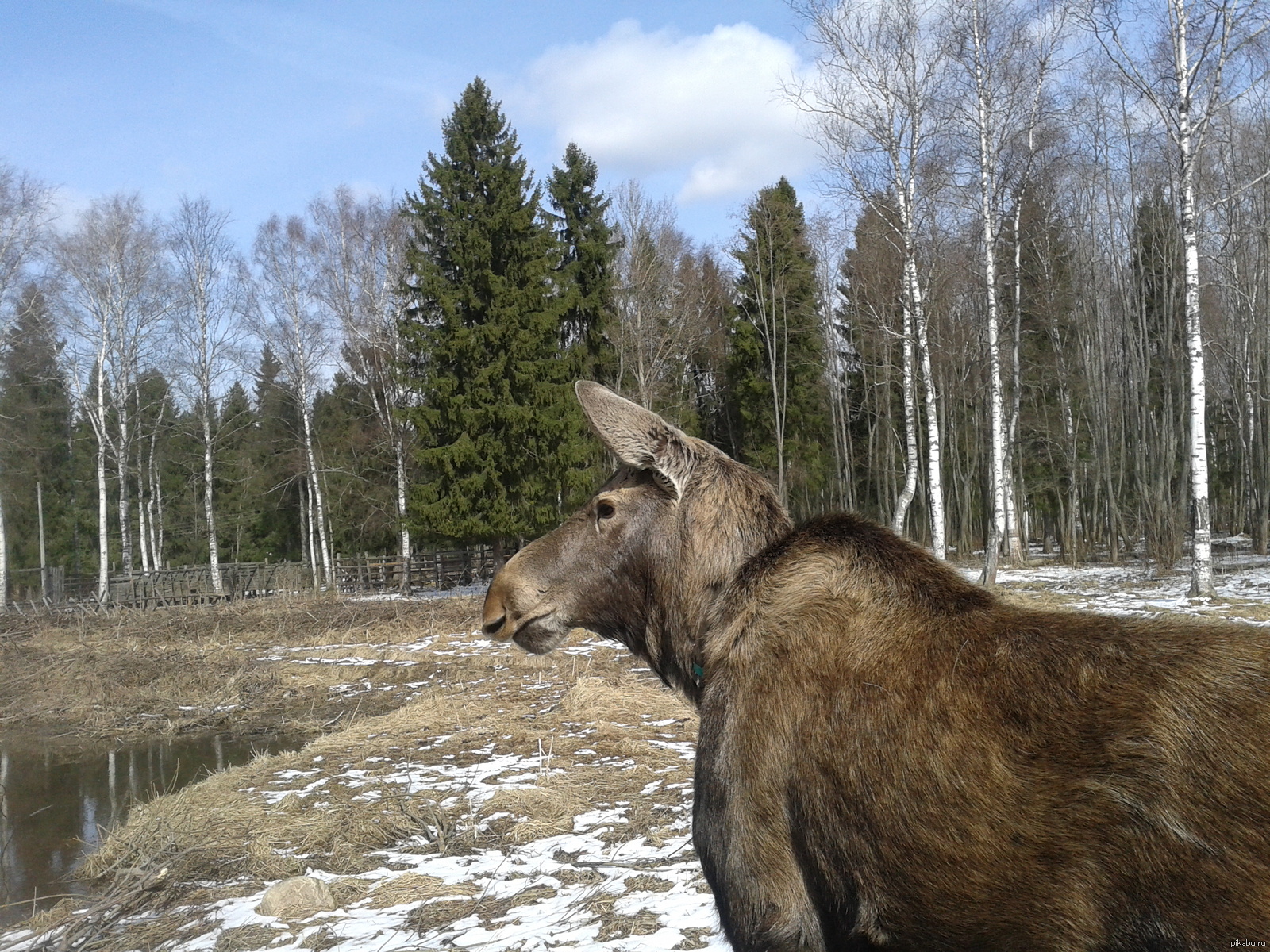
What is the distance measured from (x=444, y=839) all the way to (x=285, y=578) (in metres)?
24.6

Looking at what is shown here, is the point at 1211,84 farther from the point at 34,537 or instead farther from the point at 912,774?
the point at 34,537

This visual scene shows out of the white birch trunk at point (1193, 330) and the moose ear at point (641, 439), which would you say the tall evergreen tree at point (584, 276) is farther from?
the moose ear at point (641, 439)

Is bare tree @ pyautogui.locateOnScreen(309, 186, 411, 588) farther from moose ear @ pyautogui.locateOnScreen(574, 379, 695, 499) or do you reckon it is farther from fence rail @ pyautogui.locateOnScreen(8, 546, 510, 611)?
moose ear @ pyautogui.locateOnScreen(574, 379, 695, 499)

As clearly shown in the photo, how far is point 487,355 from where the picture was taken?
95.9ft

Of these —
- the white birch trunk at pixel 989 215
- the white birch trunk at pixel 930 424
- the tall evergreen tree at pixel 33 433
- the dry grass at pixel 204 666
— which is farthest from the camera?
the tall evergreen tree at pixel 33 433

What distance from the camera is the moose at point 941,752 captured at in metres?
1.59

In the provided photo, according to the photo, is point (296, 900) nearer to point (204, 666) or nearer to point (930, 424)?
point (204, 666)

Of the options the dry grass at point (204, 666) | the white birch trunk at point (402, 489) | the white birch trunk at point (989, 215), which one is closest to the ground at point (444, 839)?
the dry grass at point (204, 666)

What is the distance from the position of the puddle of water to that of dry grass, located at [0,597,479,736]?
809mm

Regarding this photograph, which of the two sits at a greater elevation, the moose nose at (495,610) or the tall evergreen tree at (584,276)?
the tall evergreen tree at (584,276)

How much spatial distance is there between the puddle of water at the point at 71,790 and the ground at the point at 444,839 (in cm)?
52

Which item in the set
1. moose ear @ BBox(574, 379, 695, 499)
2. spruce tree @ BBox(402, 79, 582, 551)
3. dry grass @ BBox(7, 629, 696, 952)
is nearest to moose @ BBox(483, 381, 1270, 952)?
moose ear @ BBox(574, 379, 695, 499)

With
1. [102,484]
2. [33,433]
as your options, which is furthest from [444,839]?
[33,433]

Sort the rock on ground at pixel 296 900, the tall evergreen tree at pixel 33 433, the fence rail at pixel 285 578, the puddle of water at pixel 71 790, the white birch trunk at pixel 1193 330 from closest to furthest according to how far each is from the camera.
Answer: the rock on ground at pixel 296 900 < the puddle of water at pixel 71 790 < the white birch trunk at pixel 1193 330 < the fence rail at pixel 285 578 < the tall evergreen tree at pixel 33 433
